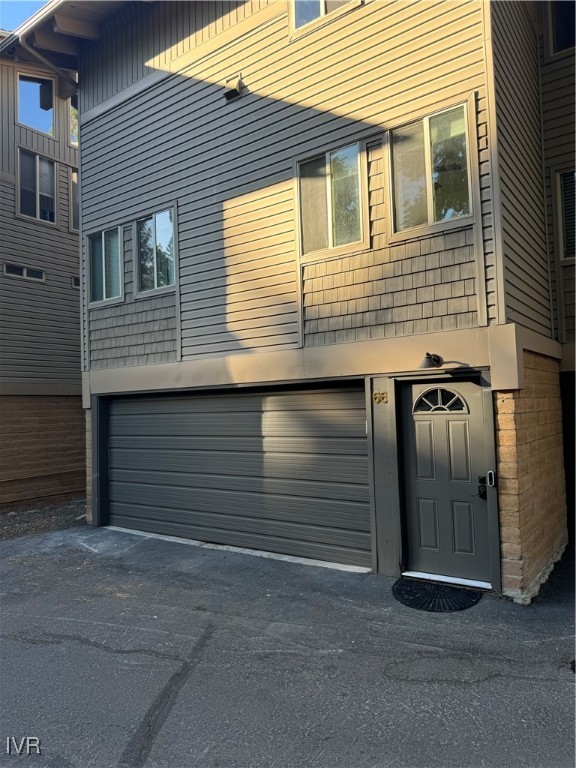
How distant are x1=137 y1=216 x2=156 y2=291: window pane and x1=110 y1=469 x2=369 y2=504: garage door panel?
304cm

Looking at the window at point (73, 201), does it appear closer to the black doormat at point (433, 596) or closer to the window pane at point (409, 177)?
the window pane at point (409, 177)

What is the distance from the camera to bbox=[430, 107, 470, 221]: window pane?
5.12 m

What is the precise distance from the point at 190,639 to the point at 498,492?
10.3 feet

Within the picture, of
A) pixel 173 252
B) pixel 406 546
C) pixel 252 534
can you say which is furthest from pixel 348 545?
pixel 173 252

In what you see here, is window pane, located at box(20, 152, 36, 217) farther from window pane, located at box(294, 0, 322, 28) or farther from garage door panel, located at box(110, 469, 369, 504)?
window pane, located at box(294, 0, 322, 28)

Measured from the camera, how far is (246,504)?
22.5 ft

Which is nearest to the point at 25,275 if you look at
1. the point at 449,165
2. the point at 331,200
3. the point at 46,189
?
the point at 46,189

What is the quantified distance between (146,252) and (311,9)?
4.08 metres

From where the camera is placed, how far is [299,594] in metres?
5.07

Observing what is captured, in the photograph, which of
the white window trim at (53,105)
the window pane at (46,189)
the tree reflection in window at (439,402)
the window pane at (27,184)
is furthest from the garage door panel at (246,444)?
the white window trim at (53,105)

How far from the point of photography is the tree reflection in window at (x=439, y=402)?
5125 mm

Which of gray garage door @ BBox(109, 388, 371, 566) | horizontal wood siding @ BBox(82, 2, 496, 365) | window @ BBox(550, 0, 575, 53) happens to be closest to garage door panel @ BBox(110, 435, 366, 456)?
gray garage door @ BBox(109, 388, 371, 566)

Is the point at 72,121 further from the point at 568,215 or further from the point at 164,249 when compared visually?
the point at 568,215

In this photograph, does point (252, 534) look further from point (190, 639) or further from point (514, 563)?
point (514, 563)
